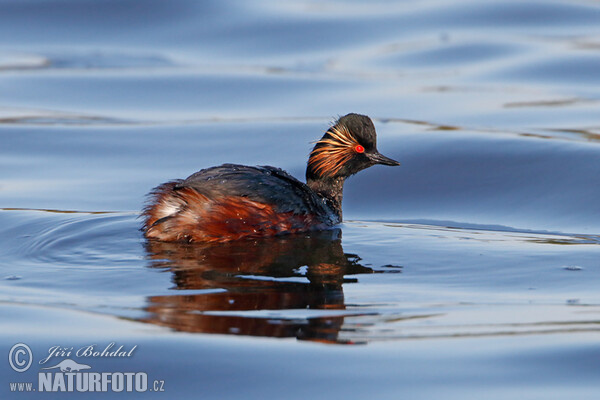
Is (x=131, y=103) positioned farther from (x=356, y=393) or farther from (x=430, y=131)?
(x=356, y=393)

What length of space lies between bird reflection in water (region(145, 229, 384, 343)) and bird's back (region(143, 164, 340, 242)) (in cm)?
9

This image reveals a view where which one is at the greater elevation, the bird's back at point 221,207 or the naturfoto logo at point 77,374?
the bird's back at point 221,207

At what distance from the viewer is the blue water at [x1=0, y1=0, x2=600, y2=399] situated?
14.1ft

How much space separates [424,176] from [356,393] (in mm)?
5395

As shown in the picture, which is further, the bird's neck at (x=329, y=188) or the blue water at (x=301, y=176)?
the bird's neck at (x=329, y=188)

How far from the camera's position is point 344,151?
7.86 metres

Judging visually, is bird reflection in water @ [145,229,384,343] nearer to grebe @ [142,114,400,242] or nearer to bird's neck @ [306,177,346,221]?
grebe @ [142,114,400,242]

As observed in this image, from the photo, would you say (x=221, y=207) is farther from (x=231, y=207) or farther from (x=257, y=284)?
(x=257, y=284)

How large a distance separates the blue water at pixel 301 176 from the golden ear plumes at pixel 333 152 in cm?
47
